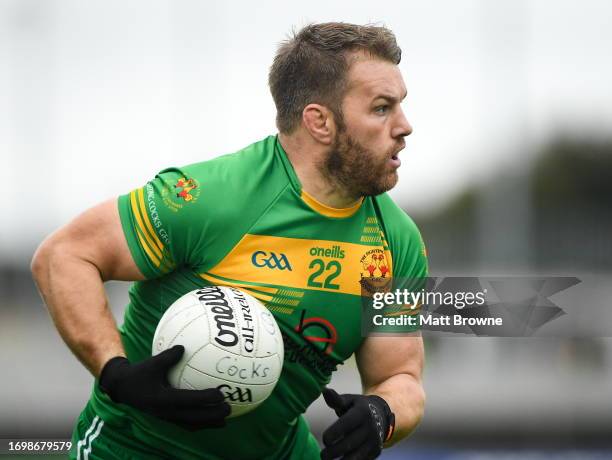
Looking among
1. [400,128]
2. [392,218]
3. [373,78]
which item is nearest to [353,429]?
[392,218]

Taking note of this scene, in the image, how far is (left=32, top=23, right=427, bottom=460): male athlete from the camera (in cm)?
299

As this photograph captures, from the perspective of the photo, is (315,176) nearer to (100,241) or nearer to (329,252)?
(329,252)

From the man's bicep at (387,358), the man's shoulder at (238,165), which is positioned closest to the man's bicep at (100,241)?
the man's shoulder at (238,165)

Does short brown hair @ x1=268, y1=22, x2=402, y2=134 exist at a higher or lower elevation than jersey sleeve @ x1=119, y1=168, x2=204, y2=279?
higher

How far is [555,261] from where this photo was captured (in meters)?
9.02

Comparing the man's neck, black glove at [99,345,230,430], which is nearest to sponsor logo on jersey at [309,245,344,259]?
the man's neck

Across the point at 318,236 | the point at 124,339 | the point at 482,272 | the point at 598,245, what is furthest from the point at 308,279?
the point at 598,245

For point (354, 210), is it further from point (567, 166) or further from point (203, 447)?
point (567, 166)

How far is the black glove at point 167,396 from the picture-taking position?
2766mm

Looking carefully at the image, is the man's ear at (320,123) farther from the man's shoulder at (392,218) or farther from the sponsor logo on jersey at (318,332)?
A: the sponsor logo on jersey at (318,332)

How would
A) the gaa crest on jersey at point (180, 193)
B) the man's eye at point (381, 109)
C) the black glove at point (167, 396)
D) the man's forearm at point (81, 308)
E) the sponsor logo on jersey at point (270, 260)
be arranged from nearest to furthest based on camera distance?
the black glove at point (167, 396) → the man's forearm at point (81, 308) → the gaa crest on jersey at point (180, 193) → the sponsor logo on jersey at point (270, 260) → the man's eye at point (381, 109)

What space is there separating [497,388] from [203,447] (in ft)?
21.5

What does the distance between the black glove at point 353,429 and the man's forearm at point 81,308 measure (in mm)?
698

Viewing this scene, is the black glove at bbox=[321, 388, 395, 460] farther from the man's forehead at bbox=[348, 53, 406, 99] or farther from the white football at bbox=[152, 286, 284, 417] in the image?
the man's forehead at bbox=[348, 53, 406, 99]
